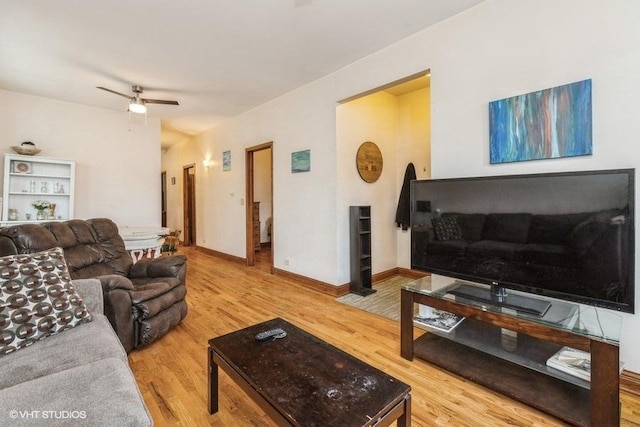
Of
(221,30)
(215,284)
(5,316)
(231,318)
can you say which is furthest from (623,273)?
(215,284)

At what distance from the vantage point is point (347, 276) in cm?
371

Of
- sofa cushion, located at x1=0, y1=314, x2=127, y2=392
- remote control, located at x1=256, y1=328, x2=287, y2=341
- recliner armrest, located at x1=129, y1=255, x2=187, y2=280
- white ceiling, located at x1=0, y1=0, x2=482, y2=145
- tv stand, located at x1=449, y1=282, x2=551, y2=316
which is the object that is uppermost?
white ceiling, located at x1=0, y1=0, x2=482, y2=145

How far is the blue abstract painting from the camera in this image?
72.2 inches

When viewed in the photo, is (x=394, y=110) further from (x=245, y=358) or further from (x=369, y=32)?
(x=245, y=358)

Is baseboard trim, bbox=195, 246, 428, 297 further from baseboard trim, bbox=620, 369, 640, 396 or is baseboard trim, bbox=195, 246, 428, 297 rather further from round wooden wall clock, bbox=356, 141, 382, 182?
baseboard trim, bbox=620, 369, 640, 396

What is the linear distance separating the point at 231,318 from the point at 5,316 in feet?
5.57

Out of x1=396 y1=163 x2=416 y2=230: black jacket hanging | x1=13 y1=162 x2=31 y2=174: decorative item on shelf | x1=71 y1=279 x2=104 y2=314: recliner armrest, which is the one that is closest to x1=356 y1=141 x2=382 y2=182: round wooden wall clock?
x1=396 y1=163 x2=416 y2=230: black jacket hanging

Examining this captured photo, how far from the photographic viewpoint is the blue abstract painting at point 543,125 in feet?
6.01

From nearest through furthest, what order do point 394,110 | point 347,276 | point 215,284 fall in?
1. point 347,276
2. point 215,284
3. point 394,110

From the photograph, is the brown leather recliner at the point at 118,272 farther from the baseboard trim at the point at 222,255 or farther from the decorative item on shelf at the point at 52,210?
the baseboard trim at the point at 222,255

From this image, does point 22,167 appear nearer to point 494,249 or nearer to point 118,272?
point 118,272

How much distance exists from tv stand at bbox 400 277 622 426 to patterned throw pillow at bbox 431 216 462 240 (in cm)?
39

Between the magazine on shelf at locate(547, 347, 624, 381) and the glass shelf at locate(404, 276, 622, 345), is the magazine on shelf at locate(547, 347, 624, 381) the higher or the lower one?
the lower one

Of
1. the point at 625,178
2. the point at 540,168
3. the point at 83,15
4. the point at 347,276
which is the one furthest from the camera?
the point at 347,276
